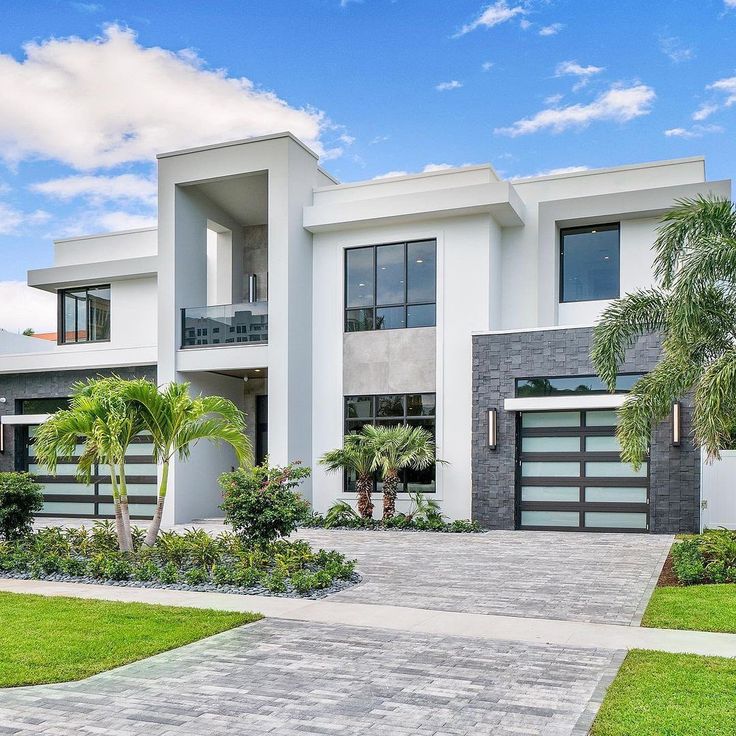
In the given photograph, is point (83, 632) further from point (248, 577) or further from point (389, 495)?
point (389, 495)

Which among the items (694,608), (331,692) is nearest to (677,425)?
(694,608)

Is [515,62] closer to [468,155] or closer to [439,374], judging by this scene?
[468,155]

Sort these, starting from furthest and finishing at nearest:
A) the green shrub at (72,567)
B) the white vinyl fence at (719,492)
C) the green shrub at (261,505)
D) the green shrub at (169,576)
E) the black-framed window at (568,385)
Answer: the black-framed window at (568,385) < the white vinyl fence at (719,492) < the green shrub at (261,505) < the green shrub at (72,567) < the green shrub at (169,576)

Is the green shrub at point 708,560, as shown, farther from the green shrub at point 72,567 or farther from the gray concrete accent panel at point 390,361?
the green shrub at point 72,567

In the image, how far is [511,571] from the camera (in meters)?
12.2

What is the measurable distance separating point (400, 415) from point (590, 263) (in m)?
5.88

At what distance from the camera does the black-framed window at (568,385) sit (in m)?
17.4

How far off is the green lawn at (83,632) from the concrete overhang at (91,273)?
47.7 ft

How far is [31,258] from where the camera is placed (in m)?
26.7

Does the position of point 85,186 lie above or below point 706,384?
above

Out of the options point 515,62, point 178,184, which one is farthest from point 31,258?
point 515,62

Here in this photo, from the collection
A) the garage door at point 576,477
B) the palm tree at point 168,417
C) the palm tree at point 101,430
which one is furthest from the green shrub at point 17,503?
the garage door at point 576,477

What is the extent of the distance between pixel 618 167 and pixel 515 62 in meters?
3.68

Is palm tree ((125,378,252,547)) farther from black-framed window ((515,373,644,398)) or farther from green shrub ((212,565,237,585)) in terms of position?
black-framed window ((515,373,644,398))
